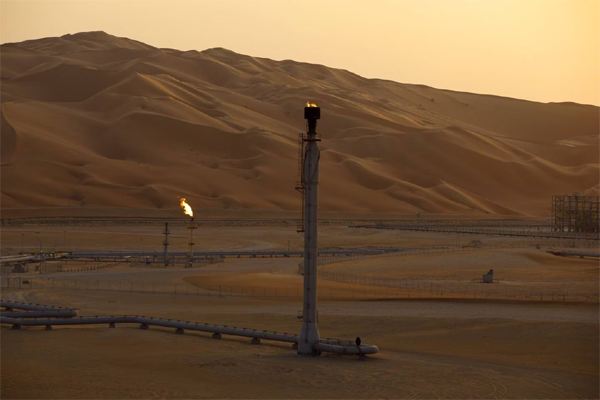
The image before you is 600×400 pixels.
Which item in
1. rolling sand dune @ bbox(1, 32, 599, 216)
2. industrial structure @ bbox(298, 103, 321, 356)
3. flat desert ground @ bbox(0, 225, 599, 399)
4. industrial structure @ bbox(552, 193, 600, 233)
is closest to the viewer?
flat desert ground @ bbox(0, 225, 599, 399)

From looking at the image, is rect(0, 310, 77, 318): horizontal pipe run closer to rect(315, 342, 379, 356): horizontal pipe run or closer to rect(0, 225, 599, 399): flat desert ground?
rect(0, 225, 599, 399): flat desert ground

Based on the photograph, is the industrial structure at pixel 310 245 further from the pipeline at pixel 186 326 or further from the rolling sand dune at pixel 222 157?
the rolling sand dune at pixel 222 157

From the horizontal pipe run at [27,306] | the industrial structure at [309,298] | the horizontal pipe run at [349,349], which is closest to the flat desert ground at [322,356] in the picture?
the horizontal pipe run at [349,349]

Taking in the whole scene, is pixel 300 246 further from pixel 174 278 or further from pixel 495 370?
pixel 495 370

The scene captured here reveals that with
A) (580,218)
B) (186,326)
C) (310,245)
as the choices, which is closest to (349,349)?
(310,245)

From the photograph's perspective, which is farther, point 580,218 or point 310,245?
point 580,218

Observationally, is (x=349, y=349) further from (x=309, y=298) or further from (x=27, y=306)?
(x=27, y=306)

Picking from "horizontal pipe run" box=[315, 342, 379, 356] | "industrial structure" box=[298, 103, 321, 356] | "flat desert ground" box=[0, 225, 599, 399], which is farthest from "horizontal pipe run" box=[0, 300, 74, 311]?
"horizontal pipe run" box=[315, 342, 379, 356]
